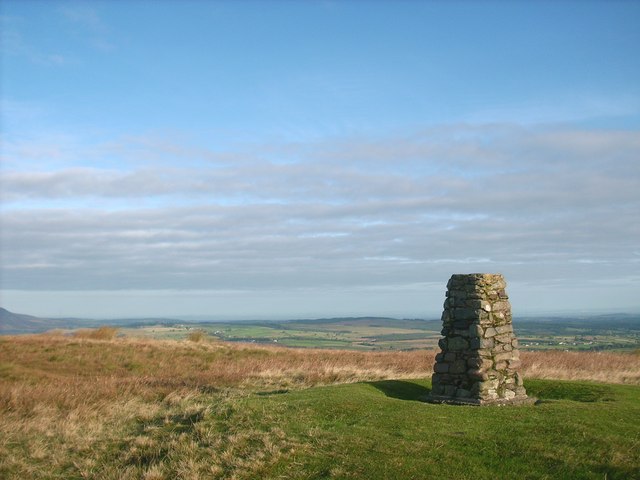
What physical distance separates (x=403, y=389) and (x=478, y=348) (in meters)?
2.97

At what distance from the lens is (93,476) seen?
36.8 feet

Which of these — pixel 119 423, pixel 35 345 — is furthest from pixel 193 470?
pixel 35 345

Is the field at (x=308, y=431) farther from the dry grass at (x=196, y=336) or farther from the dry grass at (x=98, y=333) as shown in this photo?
the dry grass at (x=196, y=336)

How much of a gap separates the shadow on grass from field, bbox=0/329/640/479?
0.16 feet

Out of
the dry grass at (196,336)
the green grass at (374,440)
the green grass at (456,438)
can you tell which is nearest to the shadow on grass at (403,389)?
the green grass at (374,440)

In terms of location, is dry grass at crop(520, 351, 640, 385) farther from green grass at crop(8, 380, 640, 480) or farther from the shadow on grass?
green grass at crop(8, 380, 640, 480)

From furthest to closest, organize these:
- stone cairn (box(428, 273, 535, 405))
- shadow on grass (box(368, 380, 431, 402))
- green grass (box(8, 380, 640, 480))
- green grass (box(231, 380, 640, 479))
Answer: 1. shadow on grass (box(368, 380, 431, 402))
2. stone cairn (box(428, 273, 535, 405))
3. green grass (box(8, 380, 640, 480))
4. green grass (box(231, 380, 640, 479))

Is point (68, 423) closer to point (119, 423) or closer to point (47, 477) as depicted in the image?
point (119, 423)

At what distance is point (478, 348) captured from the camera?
1445 centimetres

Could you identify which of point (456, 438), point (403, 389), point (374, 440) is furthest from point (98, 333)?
point (456, 438)

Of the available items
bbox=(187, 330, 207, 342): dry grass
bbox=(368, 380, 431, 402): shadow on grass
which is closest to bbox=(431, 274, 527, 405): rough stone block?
bbox=(368, 380, 431, 402): shadow on grass

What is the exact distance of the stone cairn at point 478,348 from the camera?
14.3 m

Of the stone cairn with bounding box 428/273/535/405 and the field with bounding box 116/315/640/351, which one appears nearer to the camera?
the stone cairn with bounding box 428/273/535/405

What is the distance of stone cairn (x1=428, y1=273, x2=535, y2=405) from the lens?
14.3m
